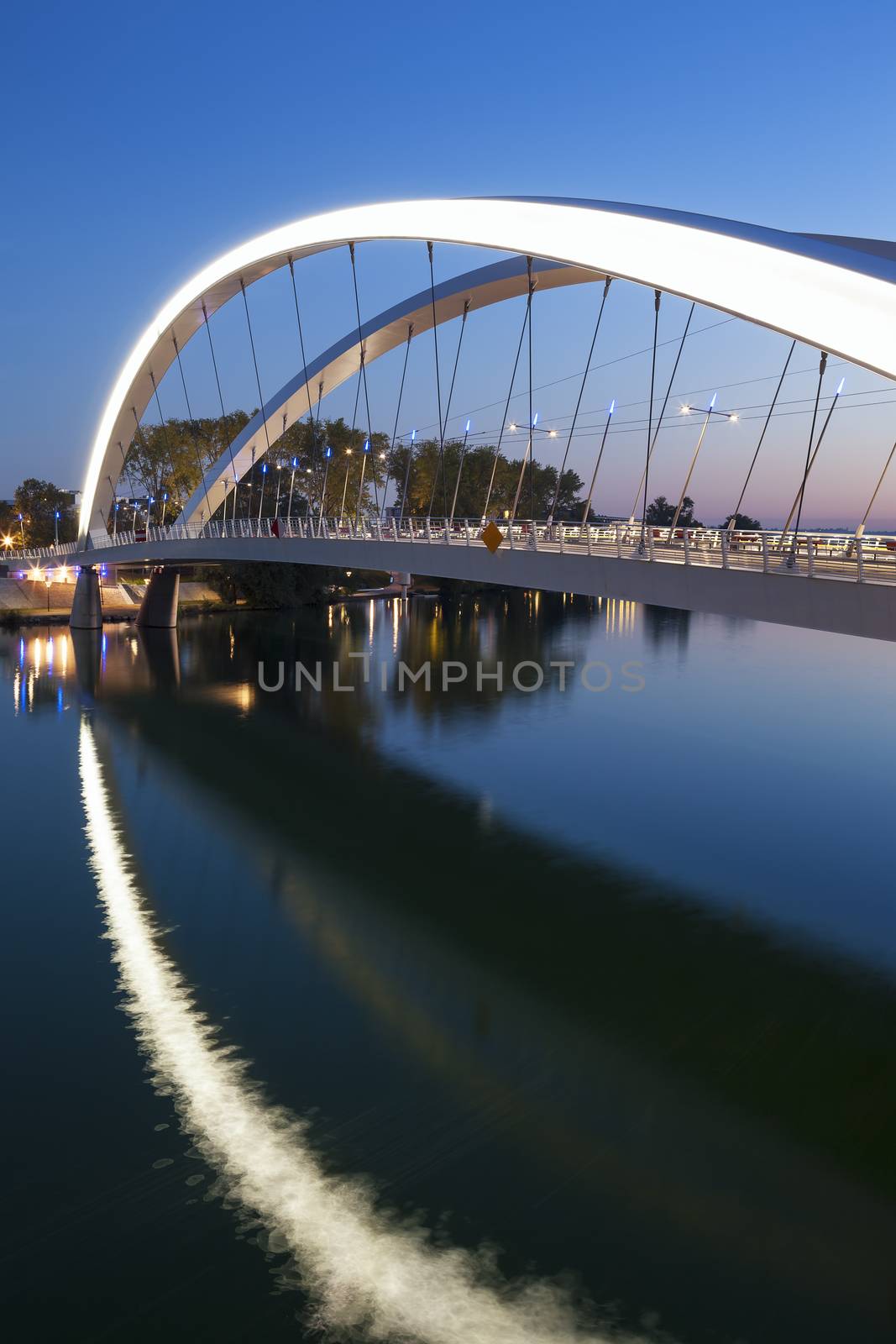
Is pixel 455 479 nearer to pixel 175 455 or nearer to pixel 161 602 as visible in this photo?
pixel 175 455

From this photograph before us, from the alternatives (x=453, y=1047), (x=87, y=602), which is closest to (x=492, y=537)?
(x=453, y=1047)

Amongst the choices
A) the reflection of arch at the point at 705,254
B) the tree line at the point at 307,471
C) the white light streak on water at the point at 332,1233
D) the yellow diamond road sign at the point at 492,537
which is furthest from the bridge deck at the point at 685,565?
the tree line at the point at 307,471

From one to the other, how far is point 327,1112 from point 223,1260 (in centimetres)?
168

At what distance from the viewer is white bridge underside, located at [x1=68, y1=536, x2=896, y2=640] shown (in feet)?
35.2

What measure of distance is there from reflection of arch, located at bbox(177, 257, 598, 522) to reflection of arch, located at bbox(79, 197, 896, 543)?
98cm

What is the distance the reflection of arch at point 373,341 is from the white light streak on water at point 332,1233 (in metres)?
10.6

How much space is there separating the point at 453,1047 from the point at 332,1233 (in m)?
2.57

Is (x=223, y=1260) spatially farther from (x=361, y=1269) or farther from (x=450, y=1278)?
(x=450, y=1278)

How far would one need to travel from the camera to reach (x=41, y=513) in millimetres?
89375

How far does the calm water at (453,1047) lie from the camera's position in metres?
6.14

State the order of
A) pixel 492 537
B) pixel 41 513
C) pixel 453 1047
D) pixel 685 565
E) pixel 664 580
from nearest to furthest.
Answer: pixel 453 1047 → pixel 685 565 → pixel 664 580 → pixel 492 537 → pixel 41 513

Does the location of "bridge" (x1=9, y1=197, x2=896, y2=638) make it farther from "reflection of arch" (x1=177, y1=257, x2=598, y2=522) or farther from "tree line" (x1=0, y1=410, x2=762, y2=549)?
"tree line" (x1=0, y1=410, x2=762, y2=549)

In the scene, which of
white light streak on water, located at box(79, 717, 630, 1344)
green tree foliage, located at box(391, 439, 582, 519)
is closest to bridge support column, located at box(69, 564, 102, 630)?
green tree foliage, located at box(391, 439, 582, 519)

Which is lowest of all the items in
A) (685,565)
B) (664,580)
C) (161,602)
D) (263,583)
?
(161,602)
